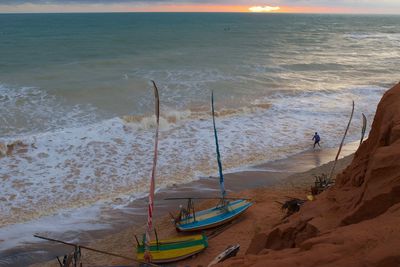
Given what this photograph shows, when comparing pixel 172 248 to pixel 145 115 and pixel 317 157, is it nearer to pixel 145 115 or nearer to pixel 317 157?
pixel 317 157

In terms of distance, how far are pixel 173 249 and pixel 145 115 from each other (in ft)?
57.5

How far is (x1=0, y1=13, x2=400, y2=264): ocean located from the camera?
18.0 metres

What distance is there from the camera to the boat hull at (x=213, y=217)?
1323cm

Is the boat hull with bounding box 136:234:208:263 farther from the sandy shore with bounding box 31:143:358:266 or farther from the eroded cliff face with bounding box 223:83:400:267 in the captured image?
the eroded cliff face with bounding box 223:83:400:267

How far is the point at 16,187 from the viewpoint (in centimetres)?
1725

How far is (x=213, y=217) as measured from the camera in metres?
13.6

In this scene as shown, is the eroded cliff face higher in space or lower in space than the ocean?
higher

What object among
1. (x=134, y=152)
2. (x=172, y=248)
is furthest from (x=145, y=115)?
(x=172, y=248)

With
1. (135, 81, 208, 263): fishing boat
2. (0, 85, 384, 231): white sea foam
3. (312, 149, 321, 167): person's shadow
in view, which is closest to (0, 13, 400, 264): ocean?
(0, 85, 384, 231): white sea foam

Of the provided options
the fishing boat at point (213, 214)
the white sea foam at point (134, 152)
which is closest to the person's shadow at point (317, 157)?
the white sea foam at point (134, 152)

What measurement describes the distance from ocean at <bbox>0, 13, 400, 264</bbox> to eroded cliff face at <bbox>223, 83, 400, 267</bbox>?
370 inches

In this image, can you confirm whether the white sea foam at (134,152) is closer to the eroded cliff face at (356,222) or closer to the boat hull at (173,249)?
the boat hull at (173,249)

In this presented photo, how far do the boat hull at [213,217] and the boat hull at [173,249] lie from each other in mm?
874

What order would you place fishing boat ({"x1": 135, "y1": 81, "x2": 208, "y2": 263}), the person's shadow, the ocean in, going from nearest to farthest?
fishing boat ({"x1": 135, "y1": 81, "x2": 208, "y2": 263}), the ocean, the person's shadow
